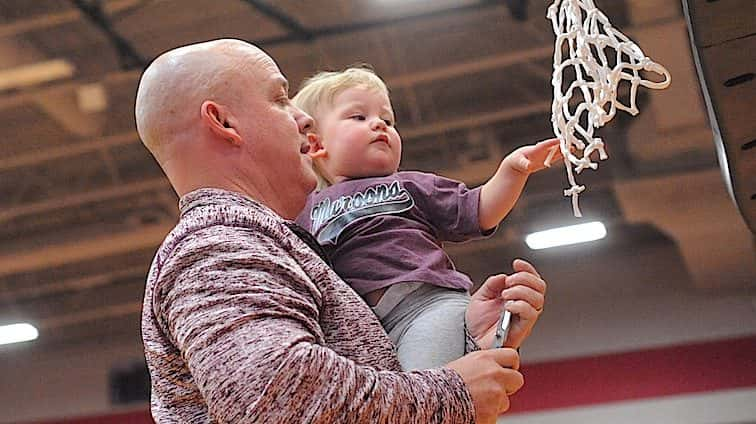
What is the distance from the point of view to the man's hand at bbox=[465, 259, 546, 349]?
1317 millimetres

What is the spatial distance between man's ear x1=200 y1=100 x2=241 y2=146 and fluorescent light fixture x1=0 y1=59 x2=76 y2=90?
402 cm

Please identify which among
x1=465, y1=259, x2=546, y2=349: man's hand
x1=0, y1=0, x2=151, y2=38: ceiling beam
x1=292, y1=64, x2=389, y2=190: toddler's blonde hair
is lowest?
x1=465, y1=259, x2=546, y2=349: man's hand

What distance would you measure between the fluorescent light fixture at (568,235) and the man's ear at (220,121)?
17.7 ft

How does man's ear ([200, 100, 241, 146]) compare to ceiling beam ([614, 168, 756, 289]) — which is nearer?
man's ear ([200, 100, 241, 146])

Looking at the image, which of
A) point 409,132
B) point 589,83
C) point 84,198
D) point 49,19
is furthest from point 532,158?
point 84,198

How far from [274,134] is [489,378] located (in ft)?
1.23

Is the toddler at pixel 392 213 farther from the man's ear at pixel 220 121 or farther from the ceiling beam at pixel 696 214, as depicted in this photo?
the ceiling beam at pixel 696 214

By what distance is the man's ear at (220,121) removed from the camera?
1286 millimetres

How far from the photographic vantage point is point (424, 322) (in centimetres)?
139

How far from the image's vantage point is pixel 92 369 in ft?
26.5

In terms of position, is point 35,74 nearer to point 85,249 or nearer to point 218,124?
point 85,249

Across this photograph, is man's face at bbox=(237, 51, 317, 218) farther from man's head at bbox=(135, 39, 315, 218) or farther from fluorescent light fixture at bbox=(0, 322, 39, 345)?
fluorescent light fixture at bbox=(0, 322, 39, 345)

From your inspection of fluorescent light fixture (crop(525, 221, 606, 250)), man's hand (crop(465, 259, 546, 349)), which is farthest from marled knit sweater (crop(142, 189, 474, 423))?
fluorescent light fixture (crop(525, 221, 606, 250))

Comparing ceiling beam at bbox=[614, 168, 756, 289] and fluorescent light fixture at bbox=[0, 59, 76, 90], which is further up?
fluorescent light fixture at bbox=[0, 59, 76, 90]
